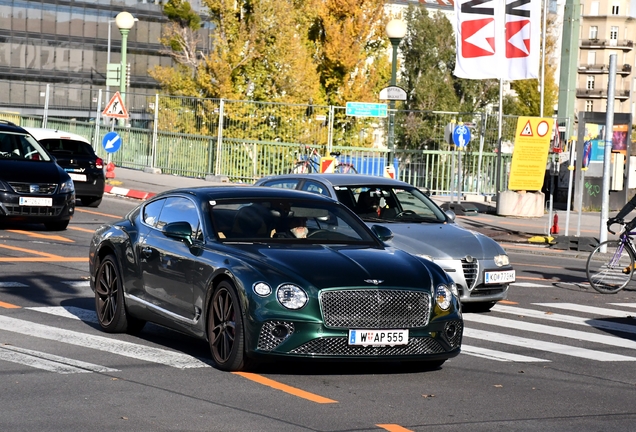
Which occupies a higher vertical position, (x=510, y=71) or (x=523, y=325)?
(x=510, y=71)

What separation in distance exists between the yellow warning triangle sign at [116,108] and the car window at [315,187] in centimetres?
2029

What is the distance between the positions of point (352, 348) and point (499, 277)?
503 cm

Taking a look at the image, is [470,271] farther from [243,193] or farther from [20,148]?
[20,148]

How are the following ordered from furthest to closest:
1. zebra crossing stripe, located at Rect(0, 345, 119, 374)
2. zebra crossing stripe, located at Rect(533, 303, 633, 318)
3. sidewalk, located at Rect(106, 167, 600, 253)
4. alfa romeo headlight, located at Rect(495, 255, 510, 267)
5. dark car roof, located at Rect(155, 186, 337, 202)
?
sidewalk, located at Rect(106, 167, 600, 253), zebra crossing stripe, located at Rect(533, 303, 633, 318), alfa romeo headlight, located at Rect(495, 255, 510, 267), dark car roof, located at Rect(155, 186, 337, 202), zebra crossing stripe, located at Rect(0, 345, 119, 374)

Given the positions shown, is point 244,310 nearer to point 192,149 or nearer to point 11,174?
point 11,174

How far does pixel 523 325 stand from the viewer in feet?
43.0

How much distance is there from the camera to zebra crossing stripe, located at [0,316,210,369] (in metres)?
9.83

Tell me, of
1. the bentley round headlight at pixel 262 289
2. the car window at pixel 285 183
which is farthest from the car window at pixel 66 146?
the bentley round headlight at pixel 262 289

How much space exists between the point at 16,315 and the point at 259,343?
400 centimetres

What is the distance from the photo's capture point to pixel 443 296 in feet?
31.3

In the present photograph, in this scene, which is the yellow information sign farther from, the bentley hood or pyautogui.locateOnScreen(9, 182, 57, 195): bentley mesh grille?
the bentley hood

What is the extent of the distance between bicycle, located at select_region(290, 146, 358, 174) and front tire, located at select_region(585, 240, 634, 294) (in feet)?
61.7

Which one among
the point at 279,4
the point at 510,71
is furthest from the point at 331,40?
the point at 510,71

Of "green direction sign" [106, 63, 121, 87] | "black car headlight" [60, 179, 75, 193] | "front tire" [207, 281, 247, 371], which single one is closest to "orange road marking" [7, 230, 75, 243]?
Result: "black car headlight" [60, 179, 75, 193]
